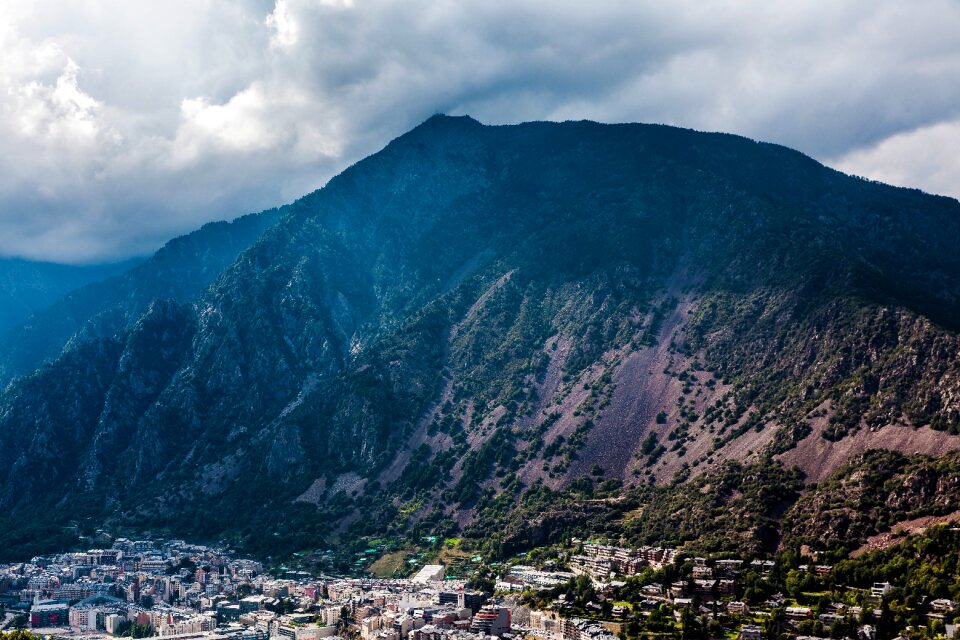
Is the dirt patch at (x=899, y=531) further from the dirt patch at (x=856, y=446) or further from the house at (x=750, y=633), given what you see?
the house at (x=750, y=633)

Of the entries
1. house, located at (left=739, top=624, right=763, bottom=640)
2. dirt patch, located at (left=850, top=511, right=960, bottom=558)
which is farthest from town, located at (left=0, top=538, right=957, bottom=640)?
dirt patch, located at (left=850, top=511, right=960, bottom=558)

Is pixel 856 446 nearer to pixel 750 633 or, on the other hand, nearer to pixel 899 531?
pixel 899 531

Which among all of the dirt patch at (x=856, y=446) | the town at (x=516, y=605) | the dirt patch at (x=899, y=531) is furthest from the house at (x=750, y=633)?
the dirt patch at (x=856, y=446)

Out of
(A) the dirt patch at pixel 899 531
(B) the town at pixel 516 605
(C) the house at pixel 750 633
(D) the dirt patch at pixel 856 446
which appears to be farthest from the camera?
(D) the dirt patch at pixel 856 446

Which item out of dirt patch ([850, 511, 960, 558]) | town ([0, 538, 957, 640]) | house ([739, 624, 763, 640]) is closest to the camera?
house ([739, 624, 763, 640])

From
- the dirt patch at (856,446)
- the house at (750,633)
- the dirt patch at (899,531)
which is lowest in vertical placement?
the house at (750,633)

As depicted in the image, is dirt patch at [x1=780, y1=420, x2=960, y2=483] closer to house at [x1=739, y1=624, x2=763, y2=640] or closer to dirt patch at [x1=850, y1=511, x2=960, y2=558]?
dirt patch at [x1=850, y1=511, x2=960, y2=558]
